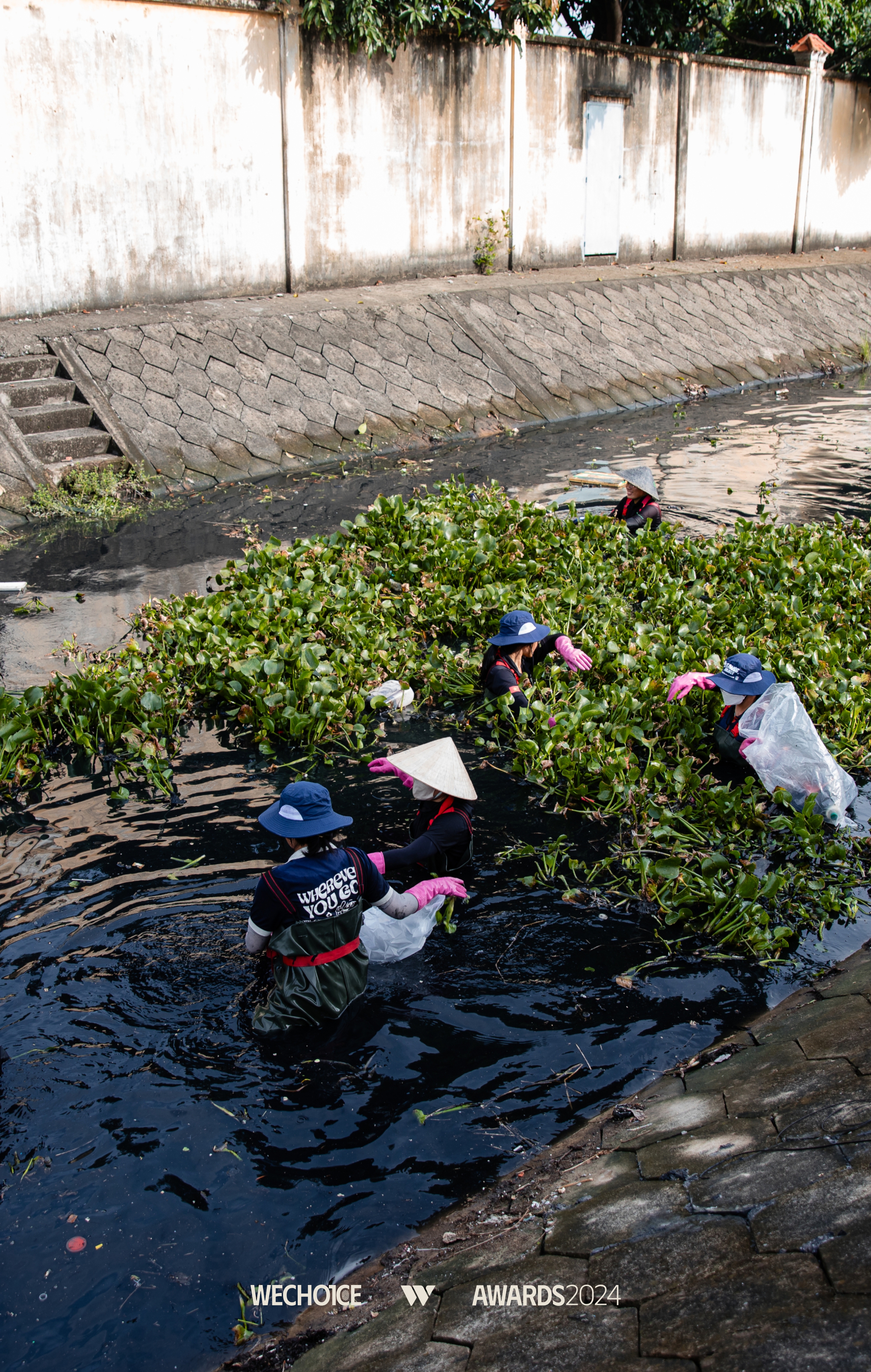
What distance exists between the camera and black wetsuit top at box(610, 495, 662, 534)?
10.1m

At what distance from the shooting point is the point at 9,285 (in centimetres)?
1311

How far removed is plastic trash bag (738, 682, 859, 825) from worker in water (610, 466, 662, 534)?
429cm

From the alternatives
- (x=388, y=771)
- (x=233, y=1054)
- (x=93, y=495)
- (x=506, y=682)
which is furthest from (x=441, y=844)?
(x=93, y=495)

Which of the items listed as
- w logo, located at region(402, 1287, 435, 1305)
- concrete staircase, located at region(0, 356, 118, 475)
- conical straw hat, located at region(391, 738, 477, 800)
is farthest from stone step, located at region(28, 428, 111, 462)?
w logo, located at region(402, 1287, 435, 1305)

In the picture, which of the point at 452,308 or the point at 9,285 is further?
the point at 452,308

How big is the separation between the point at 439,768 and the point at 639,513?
18.8 ft

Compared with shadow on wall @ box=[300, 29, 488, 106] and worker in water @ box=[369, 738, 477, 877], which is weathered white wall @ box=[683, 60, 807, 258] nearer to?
shadow on wall @ box=[300, 29, 488, 106]

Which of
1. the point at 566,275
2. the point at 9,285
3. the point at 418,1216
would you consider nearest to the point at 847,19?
the point at 566,275

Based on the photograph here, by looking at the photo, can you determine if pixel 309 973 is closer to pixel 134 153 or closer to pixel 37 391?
pixel 37 391

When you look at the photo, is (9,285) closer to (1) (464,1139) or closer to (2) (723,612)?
(2) (723,612)

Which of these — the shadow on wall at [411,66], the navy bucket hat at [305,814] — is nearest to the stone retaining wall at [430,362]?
the shadow on wall at [411,66]

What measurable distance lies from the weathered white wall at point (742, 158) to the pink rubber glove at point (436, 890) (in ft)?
69.6

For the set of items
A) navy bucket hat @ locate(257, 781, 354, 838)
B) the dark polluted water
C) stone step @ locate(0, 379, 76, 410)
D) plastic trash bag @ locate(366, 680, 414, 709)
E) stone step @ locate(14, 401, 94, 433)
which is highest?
stone step @ locate(0, 379, 76, 410)

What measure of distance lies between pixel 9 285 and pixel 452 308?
21.9ft
